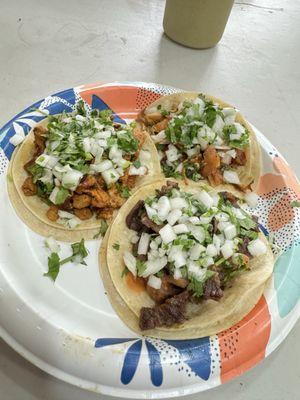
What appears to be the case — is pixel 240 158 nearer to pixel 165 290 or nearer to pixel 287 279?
pixel 287 279

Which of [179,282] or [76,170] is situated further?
[76,170]

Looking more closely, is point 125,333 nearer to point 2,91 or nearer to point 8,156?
point 8,156

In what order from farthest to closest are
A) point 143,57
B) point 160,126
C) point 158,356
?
point 143,57 < point 160,126 < point 158,356


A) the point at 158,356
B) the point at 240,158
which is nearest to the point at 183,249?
the point at 158,356

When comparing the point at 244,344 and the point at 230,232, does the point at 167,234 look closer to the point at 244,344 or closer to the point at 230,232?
the point at 230,232

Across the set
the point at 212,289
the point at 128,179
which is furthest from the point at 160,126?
the point at 212,289

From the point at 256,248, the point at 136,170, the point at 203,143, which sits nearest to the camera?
the point at 256,248

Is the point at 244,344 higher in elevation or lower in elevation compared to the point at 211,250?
lower

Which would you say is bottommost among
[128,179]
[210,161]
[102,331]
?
[102,331]

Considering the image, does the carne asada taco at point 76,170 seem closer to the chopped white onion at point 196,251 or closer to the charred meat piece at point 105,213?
the charred meat piece at point 105,213
